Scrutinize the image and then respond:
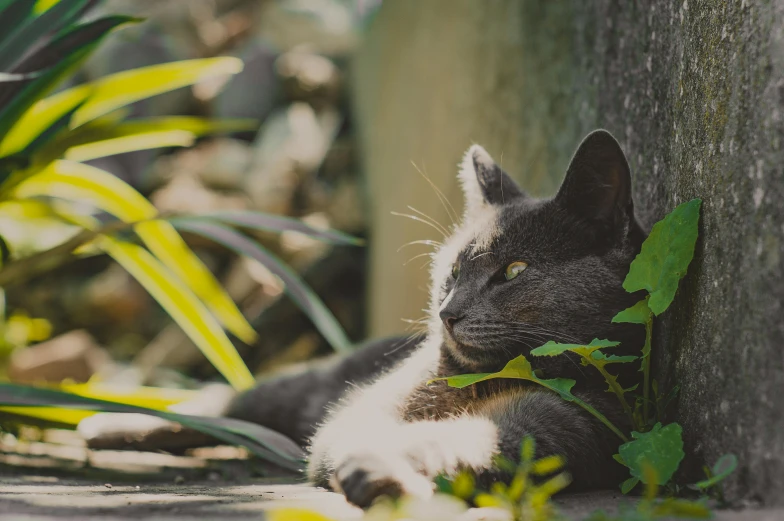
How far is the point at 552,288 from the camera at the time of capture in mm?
1184

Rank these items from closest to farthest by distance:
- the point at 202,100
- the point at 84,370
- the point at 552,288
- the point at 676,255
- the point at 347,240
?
the point at 676,255
the point at 552,288
the point at 347,240
the point at 84,370
the point at 202,100

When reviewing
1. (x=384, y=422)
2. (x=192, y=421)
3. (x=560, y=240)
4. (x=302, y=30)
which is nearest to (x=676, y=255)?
(x=560, y=240)

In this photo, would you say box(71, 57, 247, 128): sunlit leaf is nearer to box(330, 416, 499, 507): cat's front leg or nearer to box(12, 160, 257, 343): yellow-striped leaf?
box(12, 160, 257, 343): yellow-striped leaf

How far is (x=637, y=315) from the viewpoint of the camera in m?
1.04

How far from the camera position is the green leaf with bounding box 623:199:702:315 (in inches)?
38.6

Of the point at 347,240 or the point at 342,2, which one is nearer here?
the point at 347,240

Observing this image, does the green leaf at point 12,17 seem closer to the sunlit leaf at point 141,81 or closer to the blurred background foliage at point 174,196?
the blurred background foliage at point 174,196

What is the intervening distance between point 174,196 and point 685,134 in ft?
10.8

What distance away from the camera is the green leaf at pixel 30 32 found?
5.08 feet

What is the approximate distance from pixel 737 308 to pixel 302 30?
448 cm

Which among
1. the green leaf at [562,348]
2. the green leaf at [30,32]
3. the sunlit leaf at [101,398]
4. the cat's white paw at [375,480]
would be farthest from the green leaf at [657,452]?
the green leaf at [30,32]

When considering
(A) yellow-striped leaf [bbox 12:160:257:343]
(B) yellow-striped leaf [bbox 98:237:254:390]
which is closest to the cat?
(B) yellow-striped leaf [bbox 98:237:254:390]

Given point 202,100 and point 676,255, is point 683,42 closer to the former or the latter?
point 676,255

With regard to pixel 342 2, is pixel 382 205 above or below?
below
